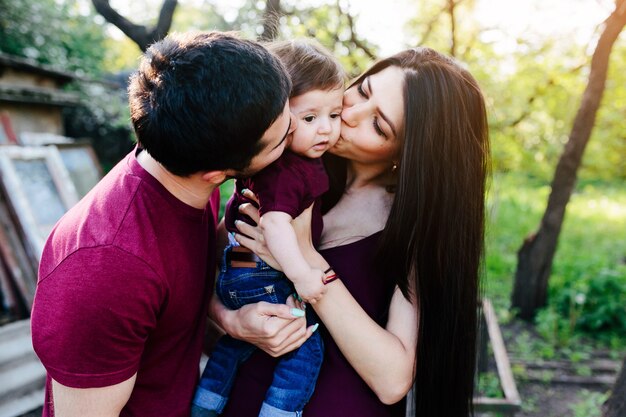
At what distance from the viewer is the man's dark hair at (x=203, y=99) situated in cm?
120

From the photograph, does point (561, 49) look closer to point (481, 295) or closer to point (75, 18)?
point (481, 295)

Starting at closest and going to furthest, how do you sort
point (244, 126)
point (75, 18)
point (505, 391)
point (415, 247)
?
point (244, 126), point (415, 247), point (505, 391), point (75, 18)

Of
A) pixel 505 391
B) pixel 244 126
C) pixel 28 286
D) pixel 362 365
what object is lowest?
pixel 505 391

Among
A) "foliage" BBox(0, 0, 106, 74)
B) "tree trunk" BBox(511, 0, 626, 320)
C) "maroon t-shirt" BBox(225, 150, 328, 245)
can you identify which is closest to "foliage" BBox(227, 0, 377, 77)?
"tree trunk" BBox(511, 0, 626, 320)

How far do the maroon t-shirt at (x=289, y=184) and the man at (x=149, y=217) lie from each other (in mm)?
158

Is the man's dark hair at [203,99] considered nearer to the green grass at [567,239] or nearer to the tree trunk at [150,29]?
the green grass at [567,239]

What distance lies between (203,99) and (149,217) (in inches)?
14.7

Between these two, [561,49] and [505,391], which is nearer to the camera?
[505,391]

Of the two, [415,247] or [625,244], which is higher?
[415,247]

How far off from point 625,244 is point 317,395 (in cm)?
985

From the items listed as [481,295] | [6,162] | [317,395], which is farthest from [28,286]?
[481,295]

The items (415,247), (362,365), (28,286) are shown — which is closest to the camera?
(362,365)

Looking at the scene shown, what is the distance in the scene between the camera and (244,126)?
4.15ft

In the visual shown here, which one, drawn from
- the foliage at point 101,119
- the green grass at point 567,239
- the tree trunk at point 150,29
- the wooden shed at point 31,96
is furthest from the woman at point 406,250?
the foliage at point 101,119
